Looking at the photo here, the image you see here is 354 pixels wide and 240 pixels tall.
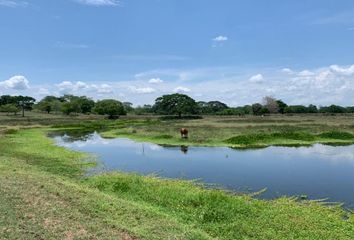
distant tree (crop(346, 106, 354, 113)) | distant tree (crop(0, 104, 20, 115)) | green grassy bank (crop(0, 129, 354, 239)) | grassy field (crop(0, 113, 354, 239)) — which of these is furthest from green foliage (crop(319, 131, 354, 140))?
distant tree (crop(346, 106, 354, 113))

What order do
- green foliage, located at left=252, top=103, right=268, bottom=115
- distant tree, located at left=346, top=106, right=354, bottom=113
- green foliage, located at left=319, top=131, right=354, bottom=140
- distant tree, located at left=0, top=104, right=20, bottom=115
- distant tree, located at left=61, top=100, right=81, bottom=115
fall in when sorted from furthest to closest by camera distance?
1. distant tree, located at left=346, top=106, right=354, bottom=113
2. green foliage, located at left=252, top=103, right=268, bottom=115
3. distant tree, located at left=61, top=100, right=81, bottom=115
4. distant tree, located at left=0, top=104, right=20, bottom=115
5. green foliage, located at left=319, top=131, right=354, bottom=140

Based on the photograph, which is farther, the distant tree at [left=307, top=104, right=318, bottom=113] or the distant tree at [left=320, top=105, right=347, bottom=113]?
the distant tree at [left=307, top=104, right=318, bottom=113]

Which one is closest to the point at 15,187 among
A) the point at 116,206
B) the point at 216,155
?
the point at 116,206

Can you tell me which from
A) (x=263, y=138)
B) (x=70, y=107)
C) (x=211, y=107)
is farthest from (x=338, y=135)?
(x=211, y=107)

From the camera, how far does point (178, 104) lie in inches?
5458

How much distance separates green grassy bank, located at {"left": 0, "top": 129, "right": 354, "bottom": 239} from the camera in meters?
12.8

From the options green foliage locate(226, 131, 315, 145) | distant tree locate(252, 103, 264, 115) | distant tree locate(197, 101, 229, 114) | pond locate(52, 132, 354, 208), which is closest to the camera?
pond locate(52, 132, 354, 208)

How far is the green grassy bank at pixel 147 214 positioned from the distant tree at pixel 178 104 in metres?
116

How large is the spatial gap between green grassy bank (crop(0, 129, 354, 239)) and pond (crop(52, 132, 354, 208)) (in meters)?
3.96

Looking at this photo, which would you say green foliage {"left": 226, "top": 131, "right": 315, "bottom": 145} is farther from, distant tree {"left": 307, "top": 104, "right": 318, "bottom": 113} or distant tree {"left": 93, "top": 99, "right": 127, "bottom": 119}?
distant tree {"left": 307, "top": 104, "right": 318, "bottom": 113}

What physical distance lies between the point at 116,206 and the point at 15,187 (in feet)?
15.8

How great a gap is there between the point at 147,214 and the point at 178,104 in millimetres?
123970

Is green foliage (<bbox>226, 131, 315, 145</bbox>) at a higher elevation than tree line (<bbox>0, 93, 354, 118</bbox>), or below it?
below

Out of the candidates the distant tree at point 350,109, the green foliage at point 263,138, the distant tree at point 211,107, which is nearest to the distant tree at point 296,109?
the distant tree at point 350,109
